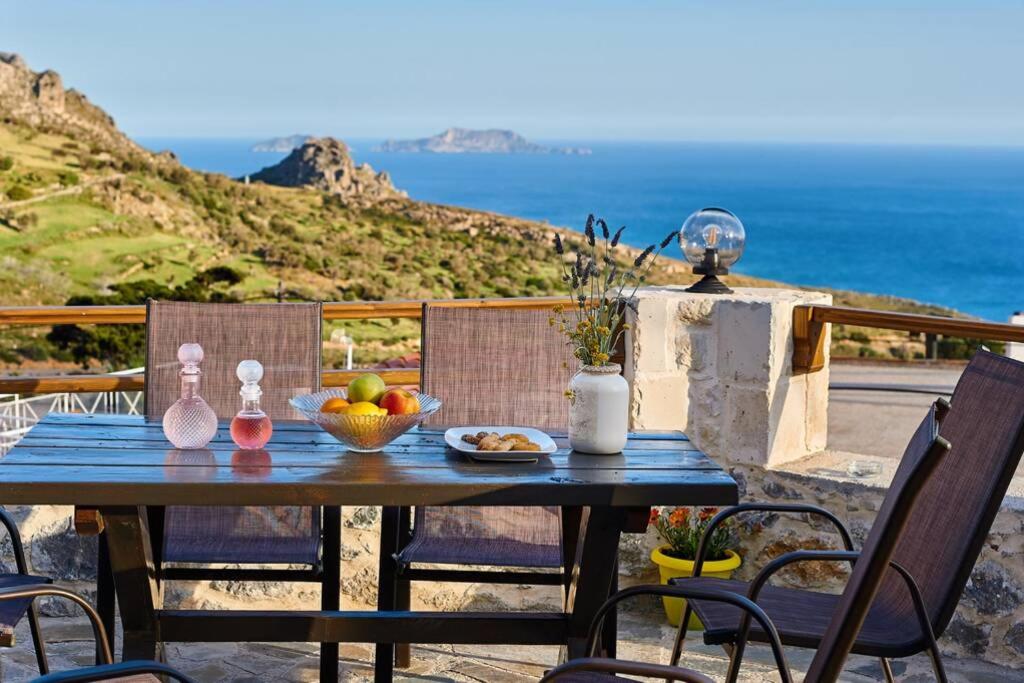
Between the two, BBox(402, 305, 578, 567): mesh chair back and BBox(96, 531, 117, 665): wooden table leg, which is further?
BBox(402, 305, 578, 567): mesh chair back

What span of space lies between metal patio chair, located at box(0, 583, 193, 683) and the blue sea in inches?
1277

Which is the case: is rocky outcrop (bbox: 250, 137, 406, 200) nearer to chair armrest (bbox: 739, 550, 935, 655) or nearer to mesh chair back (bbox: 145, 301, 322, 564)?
mesh chair back (bbox: 145, 301, 322, 564)

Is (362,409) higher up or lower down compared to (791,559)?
higher up

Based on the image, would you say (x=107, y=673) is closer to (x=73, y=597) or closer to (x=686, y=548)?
(x=73, y=597)

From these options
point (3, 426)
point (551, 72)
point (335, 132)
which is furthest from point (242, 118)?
point (3, 426)

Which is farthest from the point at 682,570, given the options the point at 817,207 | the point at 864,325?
the point at 817,207

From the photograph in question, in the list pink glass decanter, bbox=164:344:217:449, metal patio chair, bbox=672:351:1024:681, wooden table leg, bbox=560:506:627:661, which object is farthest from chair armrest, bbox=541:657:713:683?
pink glass decanter, bbox=164:344:217:449

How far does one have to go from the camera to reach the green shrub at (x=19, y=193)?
24.3 meters

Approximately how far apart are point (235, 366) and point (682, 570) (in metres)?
1.53

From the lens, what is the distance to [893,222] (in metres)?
65.9

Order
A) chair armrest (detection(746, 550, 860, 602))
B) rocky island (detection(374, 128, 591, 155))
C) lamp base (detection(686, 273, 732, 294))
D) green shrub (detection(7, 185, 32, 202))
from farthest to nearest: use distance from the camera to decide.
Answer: rocky island (detection(374, 128, 591, 155)) → green shrub (detection(7, 185, 32, 202)) → lamp base (detection(686, 273, 732, 294)) → chair armrest (detection(746, 550, 860, 602))

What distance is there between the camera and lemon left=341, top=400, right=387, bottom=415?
102 inches

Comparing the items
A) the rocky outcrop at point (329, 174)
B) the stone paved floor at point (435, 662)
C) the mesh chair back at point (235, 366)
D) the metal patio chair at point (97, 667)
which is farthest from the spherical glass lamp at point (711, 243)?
the rocky outcrop at point (329, 174)

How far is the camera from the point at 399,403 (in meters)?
2.63
